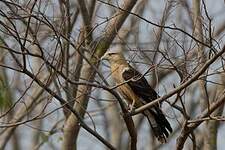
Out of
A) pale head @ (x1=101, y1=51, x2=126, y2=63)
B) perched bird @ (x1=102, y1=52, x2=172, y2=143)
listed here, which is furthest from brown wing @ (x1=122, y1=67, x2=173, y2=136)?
pale head @ (x1=101, y1=51, x2=126, y2=63)

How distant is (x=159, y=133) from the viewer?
6.68 metres

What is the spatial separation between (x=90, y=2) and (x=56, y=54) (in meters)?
2.34

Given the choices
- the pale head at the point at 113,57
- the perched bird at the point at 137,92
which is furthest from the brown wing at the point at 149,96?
the pale head at the point at 113,57

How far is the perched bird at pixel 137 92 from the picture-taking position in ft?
21.5

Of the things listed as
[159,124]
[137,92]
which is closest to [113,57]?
[137,92]

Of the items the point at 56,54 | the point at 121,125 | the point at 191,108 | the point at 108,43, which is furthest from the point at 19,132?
the point at 56,54

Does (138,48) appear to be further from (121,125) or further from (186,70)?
(121,125)

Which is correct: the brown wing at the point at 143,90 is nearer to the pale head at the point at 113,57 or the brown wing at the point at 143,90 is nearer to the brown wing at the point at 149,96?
the brown wing at the point at 149,96

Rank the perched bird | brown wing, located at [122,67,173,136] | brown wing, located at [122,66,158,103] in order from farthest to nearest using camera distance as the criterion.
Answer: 1. brown wing, located at [122,66,158,103]
2. the perched bird
3. brown wing, located at [122,67,173,136]

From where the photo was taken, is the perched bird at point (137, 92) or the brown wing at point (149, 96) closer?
the brown wing at point (149, 96)

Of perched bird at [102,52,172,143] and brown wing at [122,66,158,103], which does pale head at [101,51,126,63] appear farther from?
brown wing at [122,66,158,103]

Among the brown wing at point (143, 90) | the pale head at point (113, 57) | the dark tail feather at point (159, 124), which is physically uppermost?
the pale head at point (113, 57)

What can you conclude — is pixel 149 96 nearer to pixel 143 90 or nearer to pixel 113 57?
pixel 143 90

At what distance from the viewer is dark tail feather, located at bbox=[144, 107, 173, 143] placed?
6.50 m
